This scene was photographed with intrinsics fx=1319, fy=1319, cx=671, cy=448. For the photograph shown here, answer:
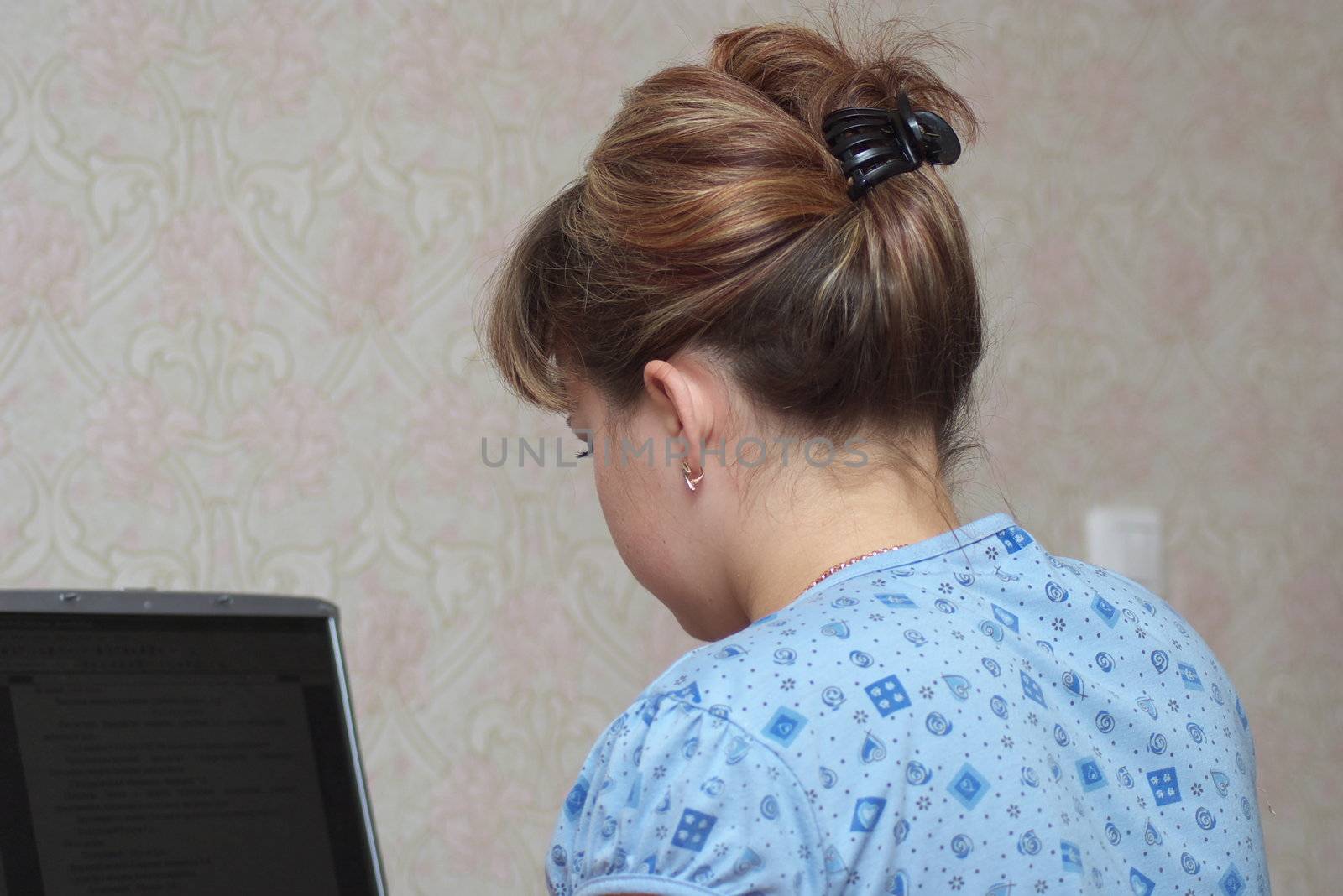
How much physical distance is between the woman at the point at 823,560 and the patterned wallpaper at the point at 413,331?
1.56 feet

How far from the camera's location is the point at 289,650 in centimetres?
68

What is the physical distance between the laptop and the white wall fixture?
1.09 metres

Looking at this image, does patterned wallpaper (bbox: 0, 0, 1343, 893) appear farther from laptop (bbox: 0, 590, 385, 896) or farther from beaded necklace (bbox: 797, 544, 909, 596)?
beaded necklace (bbox: 797, 544, 909, 596)

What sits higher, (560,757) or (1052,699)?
(1052,699)

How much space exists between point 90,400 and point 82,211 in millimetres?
162

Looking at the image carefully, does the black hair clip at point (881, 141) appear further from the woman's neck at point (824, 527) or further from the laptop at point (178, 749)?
the laptop at point (178, 749)

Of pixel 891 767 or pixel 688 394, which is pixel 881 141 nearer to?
pixel 688 394

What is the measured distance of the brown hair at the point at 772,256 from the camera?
25.1 inches

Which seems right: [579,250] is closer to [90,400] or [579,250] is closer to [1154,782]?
[1154,782]

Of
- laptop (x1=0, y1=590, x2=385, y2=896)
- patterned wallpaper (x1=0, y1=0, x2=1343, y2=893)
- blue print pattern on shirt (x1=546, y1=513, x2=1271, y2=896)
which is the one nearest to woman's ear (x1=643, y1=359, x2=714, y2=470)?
blue print pattern on shirt (x1=546, y1=513, x2=1271, y2=896)

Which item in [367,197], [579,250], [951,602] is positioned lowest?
[951,602]

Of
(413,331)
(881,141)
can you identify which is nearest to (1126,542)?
(413,331)

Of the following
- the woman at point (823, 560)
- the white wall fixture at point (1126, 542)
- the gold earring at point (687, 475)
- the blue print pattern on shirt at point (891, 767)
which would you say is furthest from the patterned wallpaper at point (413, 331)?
the blue print pattern on shirt at point (891, 767)

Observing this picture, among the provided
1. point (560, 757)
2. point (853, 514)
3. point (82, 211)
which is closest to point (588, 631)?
point (560, 757)
